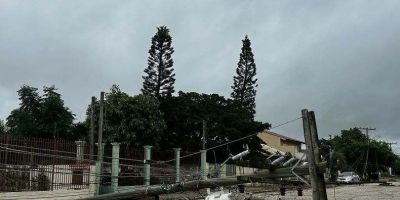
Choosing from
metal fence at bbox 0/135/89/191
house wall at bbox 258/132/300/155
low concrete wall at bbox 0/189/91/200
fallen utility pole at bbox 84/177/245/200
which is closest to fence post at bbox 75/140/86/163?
metal fence at bbox 0/135/89/191

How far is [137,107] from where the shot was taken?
31.7 meters

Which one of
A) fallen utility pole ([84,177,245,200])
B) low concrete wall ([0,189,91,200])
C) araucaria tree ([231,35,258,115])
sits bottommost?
low concrete wall ([0,189,91,200])

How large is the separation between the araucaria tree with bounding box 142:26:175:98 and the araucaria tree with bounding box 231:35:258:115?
8597 mm

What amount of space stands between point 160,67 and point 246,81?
985 centimetres

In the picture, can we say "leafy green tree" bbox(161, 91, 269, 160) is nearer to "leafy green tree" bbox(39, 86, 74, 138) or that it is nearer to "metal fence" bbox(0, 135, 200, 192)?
"leafy green tree" bbox(39, 86, 74, 138)

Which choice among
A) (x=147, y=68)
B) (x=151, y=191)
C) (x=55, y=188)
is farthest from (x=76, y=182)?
(x=147, y=68)

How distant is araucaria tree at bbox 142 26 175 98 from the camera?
40031 mm

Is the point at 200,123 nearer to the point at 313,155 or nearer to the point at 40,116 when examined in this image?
the point at 40,116

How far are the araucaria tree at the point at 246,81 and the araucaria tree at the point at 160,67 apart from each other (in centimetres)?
860

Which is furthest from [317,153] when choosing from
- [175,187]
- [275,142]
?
[275,142]

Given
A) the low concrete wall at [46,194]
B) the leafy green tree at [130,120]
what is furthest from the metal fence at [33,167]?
the leafy green tree at [130,120]

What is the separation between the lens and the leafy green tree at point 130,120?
1227 inches

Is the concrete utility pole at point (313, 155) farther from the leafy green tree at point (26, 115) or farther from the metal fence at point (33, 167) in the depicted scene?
the leafy green tree at point (26, 115)

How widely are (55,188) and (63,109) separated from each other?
24548 mm
